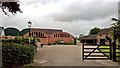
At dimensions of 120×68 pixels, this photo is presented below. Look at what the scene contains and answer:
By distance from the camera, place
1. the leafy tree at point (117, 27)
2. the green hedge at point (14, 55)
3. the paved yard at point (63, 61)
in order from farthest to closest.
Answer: the leafy tree at point (117, 27) → the paved yard at point (63, 61) → the green hedge at point (14, 55)

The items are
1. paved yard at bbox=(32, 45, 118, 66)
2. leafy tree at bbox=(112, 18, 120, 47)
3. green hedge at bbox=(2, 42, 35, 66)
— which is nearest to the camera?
green hedge at bbox=(2, 42, 35, 66)

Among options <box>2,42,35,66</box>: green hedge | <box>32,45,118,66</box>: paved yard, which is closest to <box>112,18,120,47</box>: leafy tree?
<box>32,45,118,66</box>: paved yard

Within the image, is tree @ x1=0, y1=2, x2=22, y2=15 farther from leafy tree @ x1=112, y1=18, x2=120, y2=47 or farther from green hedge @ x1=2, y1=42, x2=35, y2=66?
leafy tree @ x1=112, y1=18, x2=120, y2=47

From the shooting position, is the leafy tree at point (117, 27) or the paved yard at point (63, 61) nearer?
the paved yard at point (63, 61)

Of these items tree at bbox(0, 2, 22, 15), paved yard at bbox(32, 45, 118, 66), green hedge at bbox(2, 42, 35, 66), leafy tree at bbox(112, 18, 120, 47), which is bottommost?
paved yard at bbox(32, 45, 118, 66)

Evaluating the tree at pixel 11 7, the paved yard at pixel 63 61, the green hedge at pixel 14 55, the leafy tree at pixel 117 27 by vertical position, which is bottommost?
the paved yard at pixel 63 61

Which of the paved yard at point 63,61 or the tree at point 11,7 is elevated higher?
the tree at point 11,7

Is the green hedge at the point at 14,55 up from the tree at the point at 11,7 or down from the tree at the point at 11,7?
down

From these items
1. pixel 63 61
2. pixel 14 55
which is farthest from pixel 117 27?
pixel 14 55

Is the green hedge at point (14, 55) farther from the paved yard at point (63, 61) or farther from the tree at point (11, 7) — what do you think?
the tree at point (11, 7)

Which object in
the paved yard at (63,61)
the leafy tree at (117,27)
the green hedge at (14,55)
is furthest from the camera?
the leafy tree at (117,27)

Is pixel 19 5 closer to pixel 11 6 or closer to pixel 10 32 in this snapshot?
pixel 11 6

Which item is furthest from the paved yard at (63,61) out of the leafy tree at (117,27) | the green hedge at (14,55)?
Result: the leafy tree at (117,27)

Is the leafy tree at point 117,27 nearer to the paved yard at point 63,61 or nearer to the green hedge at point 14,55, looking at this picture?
the paved yard at point 63,61
